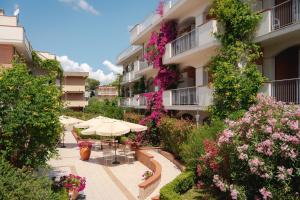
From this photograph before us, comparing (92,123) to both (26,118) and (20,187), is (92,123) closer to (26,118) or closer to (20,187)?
(26,118)

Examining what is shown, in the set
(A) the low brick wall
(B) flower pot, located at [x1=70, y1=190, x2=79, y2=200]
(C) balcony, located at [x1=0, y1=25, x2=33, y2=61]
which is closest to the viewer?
(B) flower pot, located at [x1=70, y1=190, x2=79, y2=200]

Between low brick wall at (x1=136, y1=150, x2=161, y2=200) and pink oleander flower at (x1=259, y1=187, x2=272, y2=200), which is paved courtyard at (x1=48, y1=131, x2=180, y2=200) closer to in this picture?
low brick wall at (x1=136, y1=150, x2=161, y2=200)

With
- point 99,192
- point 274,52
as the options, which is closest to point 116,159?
point 99,192

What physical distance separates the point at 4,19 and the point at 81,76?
38120mm

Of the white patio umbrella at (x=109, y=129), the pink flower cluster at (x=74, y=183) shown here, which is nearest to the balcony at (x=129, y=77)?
the white patio umbrella at (x=109, y=129)

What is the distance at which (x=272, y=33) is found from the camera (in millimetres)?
14562

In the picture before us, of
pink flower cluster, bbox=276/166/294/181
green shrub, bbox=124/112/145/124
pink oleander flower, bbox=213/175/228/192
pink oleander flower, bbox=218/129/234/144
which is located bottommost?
pink oleander flower, bbox=213/175/228/192

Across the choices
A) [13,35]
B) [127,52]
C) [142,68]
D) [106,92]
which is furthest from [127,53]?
[106,92]

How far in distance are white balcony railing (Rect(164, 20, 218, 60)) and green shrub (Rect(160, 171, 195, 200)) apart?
7518 millimetres

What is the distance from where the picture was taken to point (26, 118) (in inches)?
475

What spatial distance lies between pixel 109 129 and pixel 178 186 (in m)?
7.11

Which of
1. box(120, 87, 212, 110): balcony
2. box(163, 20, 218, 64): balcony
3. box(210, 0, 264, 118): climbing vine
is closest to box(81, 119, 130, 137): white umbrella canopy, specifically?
box(120, 87, 212, 110): balcony

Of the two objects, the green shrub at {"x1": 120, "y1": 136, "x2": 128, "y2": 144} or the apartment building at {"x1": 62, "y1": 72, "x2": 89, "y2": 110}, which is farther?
the apartment building at {"x1": 62, "y1": 72, "x2": 89, "y2": 110}

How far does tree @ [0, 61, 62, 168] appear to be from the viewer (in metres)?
12.1
